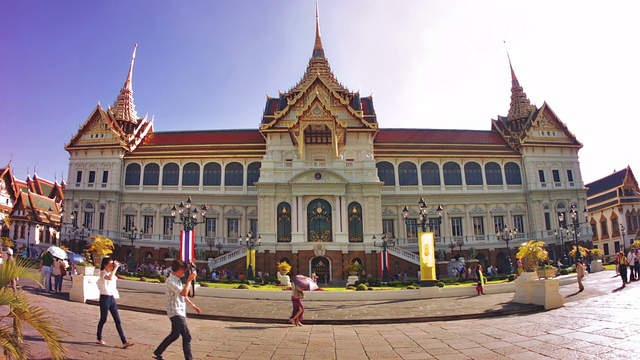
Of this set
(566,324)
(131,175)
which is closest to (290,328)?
(566,324)

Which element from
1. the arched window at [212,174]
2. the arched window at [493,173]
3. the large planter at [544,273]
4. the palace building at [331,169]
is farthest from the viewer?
the arched window at [493,173]

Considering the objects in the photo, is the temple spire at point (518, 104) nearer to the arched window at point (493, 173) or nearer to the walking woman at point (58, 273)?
the arched window at point (493, 173)

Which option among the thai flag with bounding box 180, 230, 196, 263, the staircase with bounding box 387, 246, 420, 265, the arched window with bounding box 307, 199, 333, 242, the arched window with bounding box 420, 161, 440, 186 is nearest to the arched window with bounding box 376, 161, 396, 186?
the arched window with bounding box 420, 161, 440, 186

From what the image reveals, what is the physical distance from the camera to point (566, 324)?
1091 centimetres

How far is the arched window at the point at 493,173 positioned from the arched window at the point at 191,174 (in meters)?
30.6

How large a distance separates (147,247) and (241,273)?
13777 millimetres

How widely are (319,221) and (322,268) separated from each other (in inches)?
155

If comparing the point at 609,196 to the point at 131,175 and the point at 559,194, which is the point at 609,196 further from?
the point at 131,175

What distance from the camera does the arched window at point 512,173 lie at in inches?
1759

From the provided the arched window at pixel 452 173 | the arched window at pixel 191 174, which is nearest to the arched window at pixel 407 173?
the arched window at pixel 452 173

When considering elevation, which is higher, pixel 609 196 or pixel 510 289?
pixel 609 196

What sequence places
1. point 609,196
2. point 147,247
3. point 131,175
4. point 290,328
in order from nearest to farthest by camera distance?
point 290,328 < point 147,247 < point 131,175 < point 609,196

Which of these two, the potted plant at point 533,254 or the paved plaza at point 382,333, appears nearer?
the paved plaza at point 382,333

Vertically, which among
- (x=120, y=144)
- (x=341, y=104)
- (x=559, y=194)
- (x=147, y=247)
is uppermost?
(x=341, y=104)
